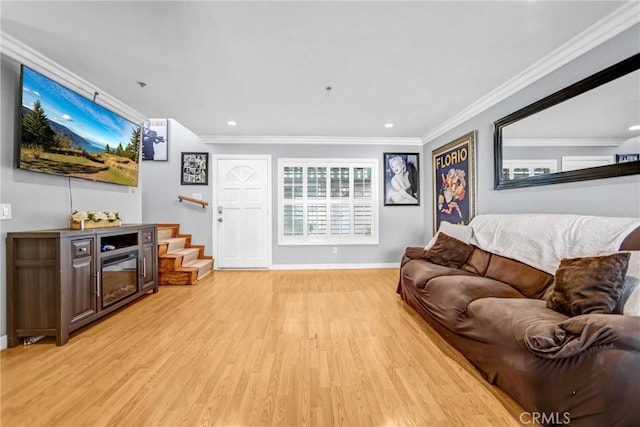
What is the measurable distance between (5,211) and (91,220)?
0.58 metres

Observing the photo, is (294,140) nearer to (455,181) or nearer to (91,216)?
(455,181)

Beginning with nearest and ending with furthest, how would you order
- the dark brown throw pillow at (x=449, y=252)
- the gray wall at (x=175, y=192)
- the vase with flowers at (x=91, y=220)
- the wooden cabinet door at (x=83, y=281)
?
the wooden cabinet door at (x=83, y=281) → the vase with flowers at (x=91, y=220) → the dark brown throw pillow at (x=449, y=252) → the gray wall at (x=175, y=192)

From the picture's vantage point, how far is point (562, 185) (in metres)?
→ 2.15

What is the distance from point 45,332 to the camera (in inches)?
78.0

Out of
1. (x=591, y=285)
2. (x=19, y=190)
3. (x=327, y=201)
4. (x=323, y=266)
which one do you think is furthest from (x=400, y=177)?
(x=19, y=190)

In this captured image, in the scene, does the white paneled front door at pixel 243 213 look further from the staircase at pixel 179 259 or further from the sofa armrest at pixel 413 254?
the sofa armrest at pixel 413 254

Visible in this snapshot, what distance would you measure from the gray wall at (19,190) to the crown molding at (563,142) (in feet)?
14.9

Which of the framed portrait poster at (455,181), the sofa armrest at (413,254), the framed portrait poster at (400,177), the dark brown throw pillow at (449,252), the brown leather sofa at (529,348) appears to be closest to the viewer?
the brown leather sofa at (529,348)

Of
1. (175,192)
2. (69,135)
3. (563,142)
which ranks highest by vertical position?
(69,135)

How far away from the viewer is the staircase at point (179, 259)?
3660mm

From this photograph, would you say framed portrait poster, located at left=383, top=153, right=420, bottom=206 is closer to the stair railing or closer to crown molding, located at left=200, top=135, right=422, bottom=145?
crown molding, located at left=200, top=135, right=422, bottom=145

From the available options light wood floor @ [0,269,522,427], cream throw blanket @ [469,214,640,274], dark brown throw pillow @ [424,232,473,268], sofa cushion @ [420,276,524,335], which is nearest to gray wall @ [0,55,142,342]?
light wood floor @ [0,269,522,427]

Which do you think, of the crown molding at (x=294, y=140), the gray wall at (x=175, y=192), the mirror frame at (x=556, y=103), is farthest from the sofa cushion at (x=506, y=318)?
the gray wall at (x=175, y=192)

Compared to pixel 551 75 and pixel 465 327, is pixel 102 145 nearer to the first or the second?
pixel 465 327
